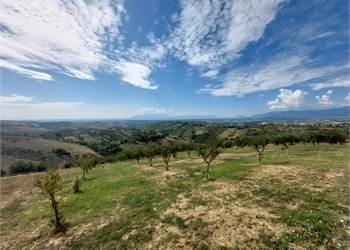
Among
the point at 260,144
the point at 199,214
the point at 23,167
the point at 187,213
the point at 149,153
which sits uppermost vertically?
the point at 199,214

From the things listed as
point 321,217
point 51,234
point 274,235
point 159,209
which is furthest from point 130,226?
point 321,217

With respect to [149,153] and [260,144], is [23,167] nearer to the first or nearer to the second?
[149,153]

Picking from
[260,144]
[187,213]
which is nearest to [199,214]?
[187,213]

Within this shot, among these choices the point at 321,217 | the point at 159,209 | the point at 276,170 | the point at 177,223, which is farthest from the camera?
the point at 276,170

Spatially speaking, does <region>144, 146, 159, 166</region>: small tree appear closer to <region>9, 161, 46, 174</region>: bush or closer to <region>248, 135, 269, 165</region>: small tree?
<region>248, 135, 269, 165</region>: small tree

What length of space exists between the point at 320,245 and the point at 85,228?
17505mm

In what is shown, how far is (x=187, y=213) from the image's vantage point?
18.1 meters

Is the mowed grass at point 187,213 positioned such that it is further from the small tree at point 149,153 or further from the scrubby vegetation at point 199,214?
the small tree at point 149,153

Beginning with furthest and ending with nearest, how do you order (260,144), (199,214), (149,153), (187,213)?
1. (260,144)
2. (149,153)
3. (187,213)
4. (199,214)

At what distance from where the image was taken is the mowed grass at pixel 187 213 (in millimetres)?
13594

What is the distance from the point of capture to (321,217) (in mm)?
14914

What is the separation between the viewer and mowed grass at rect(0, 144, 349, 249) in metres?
13.6

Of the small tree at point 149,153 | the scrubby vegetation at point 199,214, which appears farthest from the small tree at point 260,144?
the small tree at point 149,153

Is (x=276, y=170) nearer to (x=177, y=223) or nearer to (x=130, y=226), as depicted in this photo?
(x=177, y=223)
